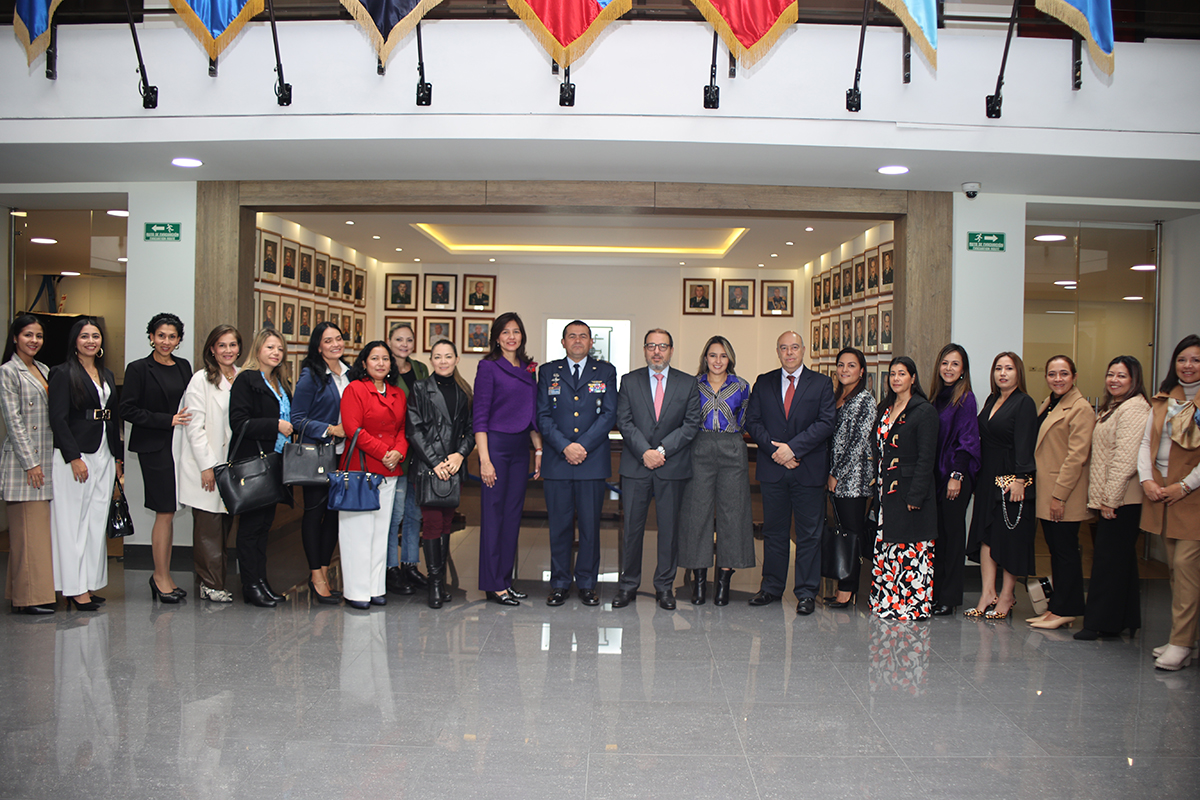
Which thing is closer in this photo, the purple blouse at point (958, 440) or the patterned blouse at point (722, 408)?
the purple blouse at point (958, 440)

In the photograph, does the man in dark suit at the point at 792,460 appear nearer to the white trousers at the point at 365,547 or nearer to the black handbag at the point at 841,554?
the black handbag at the point at 841,554

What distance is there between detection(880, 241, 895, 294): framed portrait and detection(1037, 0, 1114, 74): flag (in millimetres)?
3163

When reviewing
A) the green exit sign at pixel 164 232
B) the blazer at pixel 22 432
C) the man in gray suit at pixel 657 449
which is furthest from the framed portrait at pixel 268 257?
the man in gray suit at pixel 657 449

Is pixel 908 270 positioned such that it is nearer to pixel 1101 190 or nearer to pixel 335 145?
pixel 1101 190

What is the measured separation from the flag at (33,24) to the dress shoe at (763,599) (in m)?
6.10

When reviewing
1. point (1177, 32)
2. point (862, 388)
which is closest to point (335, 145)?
point (862, 388)

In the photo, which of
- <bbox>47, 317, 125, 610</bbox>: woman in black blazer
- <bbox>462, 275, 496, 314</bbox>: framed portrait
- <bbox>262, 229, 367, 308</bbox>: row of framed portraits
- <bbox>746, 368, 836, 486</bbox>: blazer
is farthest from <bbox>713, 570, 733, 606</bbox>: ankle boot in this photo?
<bbox>462, 275, 496, 314</bbox>: framed portrait

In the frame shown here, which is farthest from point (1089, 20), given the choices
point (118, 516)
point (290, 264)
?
point (290, 264)

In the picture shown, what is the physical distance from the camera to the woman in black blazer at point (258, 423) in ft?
16.8

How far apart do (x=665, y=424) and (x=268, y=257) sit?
5640mm

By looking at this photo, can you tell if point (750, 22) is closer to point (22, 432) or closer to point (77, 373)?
point (77, 373)

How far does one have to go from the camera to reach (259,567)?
5324mm

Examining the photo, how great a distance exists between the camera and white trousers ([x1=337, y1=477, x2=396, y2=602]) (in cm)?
514

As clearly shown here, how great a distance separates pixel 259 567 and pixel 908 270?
17.7 ft
